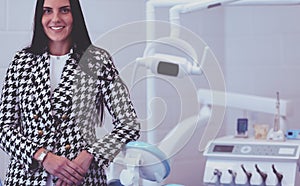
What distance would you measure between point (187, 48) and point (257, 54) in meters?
0.74

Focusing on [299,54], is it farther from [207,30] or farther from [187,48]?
[187,48]

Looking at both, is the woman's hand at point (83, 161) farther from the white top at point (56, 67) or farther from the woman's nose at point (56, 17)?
the woman's nose at point (56, 17)

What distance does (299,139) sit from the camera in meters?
2.21

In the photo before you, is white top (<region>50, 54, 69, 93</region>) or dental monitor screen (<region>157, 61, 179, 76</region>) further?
dental monitor screen (<region>157, 61, 179, 76</region>)

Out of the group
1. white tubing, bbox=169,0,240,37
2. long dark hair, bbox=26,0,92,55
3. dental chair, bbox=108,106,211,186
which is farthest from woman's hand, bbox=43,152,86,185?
white tubing, bbox=169,0,240,37

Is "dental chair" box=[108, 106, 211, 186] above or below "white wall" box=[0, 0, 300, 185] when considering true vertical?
below

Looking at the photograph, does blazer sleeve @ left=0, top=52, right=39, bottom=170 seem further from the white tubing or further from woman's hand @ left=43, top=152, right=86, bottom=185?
the white tubing

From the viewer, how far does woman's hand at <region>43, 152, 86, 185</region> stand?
1709mm

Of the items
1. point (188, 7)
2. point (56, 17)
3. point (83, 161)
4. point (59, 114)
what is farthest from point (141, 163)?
point (188, 7)

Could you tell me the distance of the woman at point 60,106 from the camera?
1.73 m

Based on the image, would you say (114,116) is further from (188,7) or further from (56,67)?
(188,7)

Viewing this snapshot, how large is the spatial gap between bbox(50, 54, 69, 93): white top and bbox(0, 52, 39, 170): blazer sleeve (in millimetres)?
91

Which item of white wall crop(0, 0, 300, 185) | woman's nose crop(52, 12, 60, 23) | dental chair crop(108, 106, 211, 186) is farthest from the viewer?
white wall crop(0, 0, 300, 185)

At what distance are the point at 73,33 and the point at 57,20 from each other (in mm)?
63
